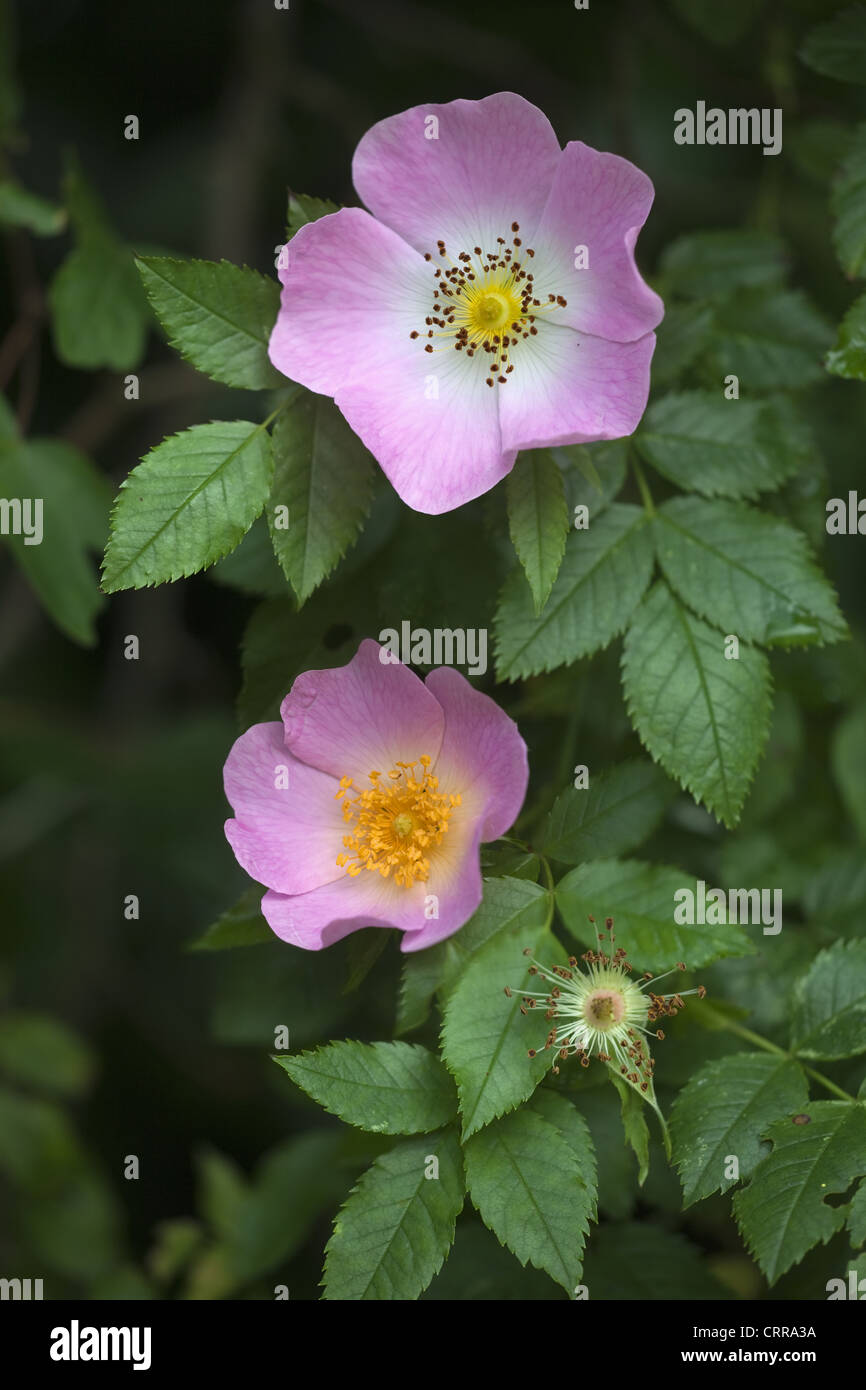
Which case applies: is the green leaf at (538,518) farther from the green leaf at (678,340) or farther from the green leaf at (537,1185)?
the green leaf at (537,1185)

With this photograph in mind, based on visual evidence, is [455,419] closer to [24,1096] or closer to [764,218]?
[764,218]

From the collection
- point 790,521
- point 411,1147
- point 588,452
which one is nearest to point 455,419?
point 588,452

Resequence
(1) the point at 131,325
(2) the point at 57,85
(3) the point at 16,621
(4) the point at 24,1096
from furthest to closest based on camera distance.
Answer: (2) the point at 57,85
(3) the point at 16,621
(4) the point at 24,1096
(1) the point at 131,325

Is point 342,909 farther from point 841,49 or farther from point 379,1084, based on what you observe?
point 841,49

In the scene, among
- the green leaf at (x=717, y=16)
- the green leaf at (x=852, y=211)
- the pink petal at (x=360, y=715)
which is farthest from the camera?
the green leaf at (x=717, y=16)

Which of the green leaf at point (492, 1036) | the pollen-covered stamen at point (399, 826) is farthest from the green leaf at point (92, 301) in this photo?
the green leaf at point (492, 1036)

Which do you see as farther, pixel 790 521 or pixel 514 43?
pixel 514 43
